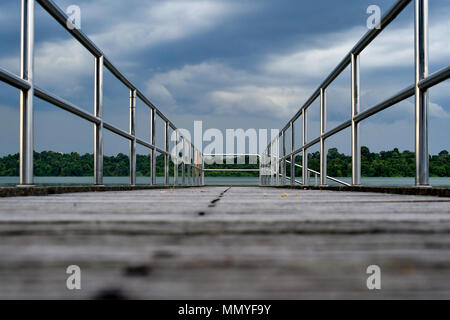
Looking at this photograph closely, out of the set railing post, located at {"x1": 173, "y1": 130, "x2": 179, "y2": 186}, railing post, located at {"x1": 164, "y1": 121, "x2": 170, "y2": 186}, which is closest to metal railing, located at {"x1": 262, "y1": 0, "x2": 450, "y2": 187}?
railing post, located at {"x1": 164, "y1": 121, "x2": 170, "y2": 186}

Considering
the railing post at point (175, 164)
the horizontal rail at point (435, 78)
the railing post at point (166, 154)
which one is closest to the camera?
the horizontal rail at point (435, 78)

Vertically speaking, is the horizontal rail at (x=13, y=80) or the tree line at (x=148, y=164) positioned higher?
the horizontal rail at (x=13, y=80)

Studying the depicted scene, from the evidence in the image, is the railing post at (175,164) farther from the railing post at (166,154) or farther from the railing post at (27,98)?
the railing post at (27,98)

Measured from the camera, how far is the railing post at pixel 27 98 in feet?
4.77

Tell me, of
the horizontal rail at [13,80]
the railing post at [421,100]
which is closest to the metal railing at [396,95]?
Result: the railing post at [421,100]

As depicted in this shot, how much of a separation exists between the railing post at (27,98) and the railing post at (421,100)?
4.46ft

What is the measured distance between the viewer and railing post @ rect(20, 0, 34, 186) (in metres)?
1.45

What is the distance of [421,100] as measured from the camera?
1.48 metres

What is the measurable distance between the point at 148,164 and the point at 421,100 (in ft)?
9.39

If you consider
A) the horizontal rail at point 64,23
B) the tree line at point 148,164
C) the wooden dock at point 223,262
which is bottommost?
the wooden dock at point 223,262

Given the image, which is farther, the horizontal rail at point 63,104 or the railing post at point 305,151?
the railing post at point 305,151

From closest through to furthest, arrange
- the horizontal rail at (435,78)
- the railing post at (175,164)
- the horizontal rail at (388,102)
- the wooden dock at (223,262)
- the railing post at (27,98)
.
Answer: the wooden dock at (223,262), the horizontal rail at (435,78), the railing post at (27,98), the horizontal rail at (388,102), the railing post at (175,164)
